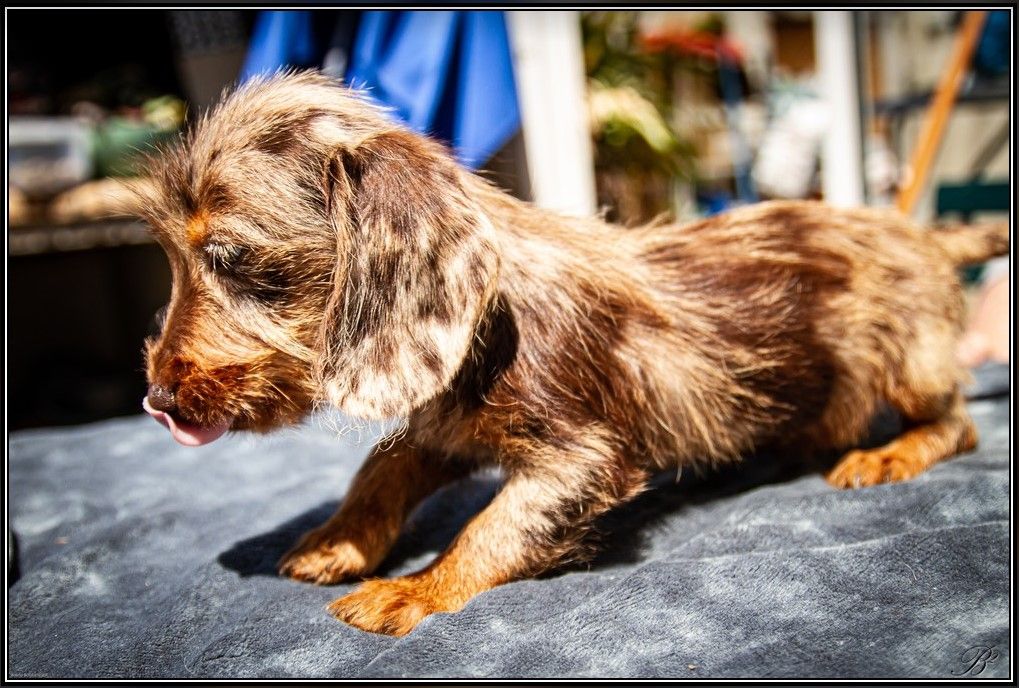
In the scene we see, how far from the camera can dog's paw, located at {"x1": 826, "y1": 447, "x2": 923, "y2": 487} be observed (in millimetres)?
2387

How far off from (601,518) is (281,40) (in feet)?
8.62

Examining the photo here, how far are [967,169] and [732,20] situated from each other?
3303mm

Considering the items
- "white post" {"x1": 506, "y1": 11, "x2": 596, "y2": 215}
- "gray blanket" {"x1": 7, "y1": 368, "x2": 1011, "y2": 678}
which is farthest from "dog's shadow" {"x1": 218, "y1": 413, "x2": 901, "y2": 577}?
"white post" {"x1": 506, "y1": 11, "x2": 596, "y2": 215}

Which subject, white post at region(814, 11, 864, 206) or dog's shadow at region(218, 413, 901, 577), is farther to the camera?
white post at region(814, 11, 864, 206)

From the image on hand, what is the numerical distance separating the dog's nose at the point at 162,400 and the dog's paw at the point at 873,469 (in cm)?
175

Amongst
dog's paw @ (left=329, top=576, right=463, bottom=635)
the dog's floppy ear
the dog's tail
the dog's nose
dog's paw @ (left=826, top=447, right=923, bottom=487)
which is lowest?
dog's paw @ (left=826, top=447, right=923, bottom=487)

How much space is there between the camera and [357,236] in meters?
1.76

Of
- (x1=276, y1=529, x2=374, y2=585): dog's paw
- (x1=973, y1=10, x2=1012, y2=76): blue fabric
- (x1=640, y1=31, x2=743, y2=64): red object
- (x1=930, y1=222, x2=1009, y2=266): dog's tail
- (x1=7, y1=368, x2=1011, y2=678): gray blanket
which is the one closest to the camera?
(x1=7, y1=368, x2=1011, y2=678): gray blanket

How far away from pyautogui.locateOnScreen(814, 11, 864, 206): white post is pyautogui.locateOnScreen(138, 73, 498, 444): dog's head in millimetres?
4091

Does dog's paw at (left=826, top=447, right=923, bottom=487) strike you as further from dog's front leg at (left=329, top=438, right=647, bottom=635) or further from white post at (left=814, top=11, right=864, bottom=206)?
white post at (left=814, top=11, right=864, bottom=206)

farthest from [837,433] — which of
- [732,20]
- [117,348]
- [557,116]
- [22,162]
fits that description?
[732,20]

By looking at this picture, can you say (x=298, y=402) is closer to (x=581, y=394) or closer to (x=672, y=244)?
(x=581, y=394)

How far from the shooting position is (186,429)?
5.80ft

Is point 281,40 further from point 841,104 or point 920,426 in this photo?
point 841,104
